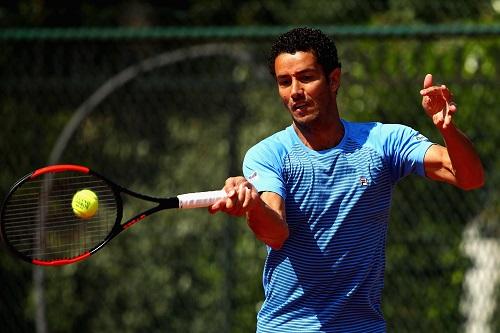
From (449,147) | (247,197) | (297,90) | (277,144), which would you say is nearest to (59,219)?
(277,144)

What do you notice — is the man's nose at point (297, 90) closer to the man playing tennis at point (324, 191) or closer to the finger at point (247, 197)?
the man playing tennis at point (324, 191)

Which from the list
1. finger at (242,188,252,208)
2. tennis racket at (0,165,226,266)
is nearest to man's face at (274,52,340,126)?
finger at (242,188,252,208)

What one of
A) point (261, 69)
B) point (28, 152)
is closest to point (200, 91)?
point (261, 69)

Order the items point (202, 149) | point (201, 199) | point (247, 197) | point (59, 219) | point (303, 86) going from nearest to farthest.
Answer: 1. point (247, 197)
2. point (201, 199)
3. point (303, 86)
4. point (59, 219)
5. point (202, 149)

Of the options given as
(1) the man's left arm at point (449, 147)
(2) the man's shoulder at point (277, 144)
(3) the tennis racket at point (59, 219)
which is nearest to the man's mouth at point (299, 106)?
(2) the man's shoulder at point (277, 144)

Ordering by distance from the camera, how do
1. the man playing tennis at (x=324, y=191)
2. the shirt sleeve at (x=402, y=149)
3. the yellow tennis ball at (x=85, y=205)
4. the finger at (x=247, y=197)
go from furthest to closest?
1. the yellow tennis ball at (x=85, y=205)
2. the shirt sleeve at (x=402, y=149)
3. the man playing tennis at (x=324, y=191)
4. the finger at (x=247, y=197)

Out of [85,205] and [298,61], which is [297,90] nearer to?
[298,61]

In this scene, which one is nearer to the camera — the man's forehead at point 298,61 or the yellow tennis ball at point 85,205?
the man's forehead at point 298,61

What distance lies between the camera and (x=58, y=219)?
5688mm

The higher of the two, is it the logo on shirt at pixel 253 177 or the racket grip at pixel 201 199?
the logo on shirt at pixel 253 177

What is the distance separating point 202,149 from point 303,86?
2658 millimetres

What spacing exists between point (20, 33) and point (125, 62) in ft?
2.12

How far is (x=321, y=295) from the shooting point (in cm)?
391

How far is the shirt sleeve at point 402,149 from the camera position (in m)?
4.02
